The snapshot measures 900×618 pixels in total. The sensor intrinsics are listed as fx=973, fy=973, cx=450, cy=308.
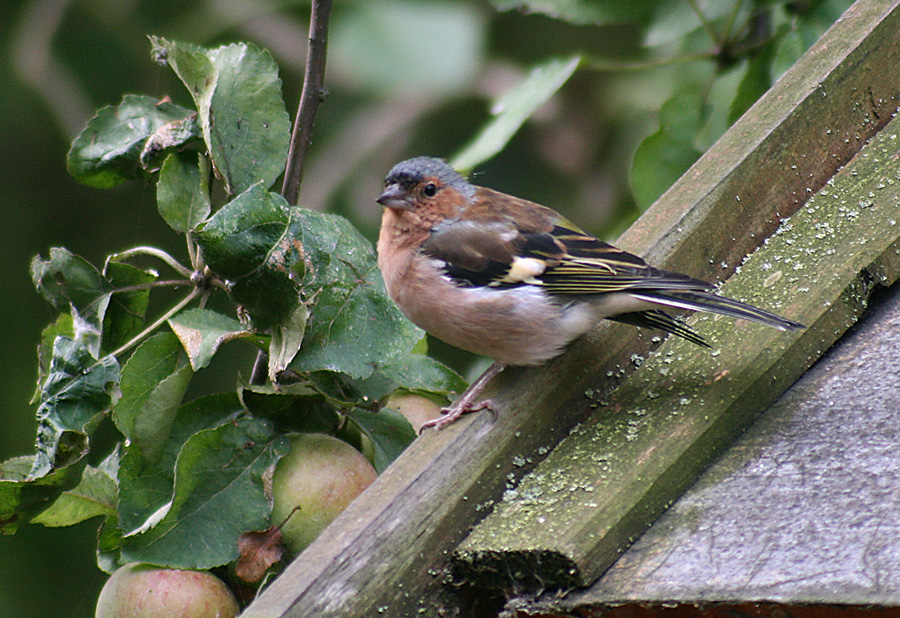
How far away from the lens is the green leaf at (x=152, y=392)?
167 cm

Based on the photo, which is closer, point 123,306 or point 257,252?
point 257,252

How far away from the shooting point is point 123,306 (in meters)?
1.88

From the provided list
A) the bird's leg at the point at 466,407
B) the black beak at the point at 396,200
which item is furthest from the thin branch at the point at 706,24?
the bird's leg at the point at 466,407

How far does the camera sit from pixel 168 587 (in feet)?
5.35

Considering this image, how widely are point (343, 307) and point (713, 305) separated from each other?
0.67 meters

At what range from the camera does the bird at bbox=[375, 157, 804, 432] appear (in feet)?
6.04

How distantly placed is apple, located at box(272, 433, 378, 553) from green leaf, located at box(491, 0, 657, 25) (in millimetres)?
A: 1465

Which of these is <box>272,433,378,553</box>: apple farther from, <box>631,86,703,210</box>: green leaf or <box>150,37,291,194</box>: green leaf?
<box>631,86,703,210</box>: green leaf

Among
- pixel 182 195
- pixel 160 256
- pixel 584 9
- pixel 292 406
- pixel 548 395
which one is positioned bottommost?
pixel 292 406

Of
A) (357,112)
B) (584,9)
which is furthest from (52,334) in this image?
(357,112)

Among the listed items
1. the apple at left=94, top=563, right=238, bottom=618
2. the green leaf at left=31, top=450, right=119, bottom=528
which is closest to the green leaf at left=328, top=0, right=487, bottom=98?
the green leaf at left=31, top=450, right=119, bottom=528

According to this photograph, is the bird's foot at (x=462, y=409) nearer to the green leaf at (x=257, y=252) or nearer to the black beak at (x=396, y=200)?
the green leaf at (x=257, y=252)

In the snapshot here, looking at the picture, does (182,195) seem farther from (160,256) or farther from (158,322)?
(158,322)

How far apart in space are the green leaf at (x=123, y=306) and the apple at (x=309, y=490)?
1.42 ft
